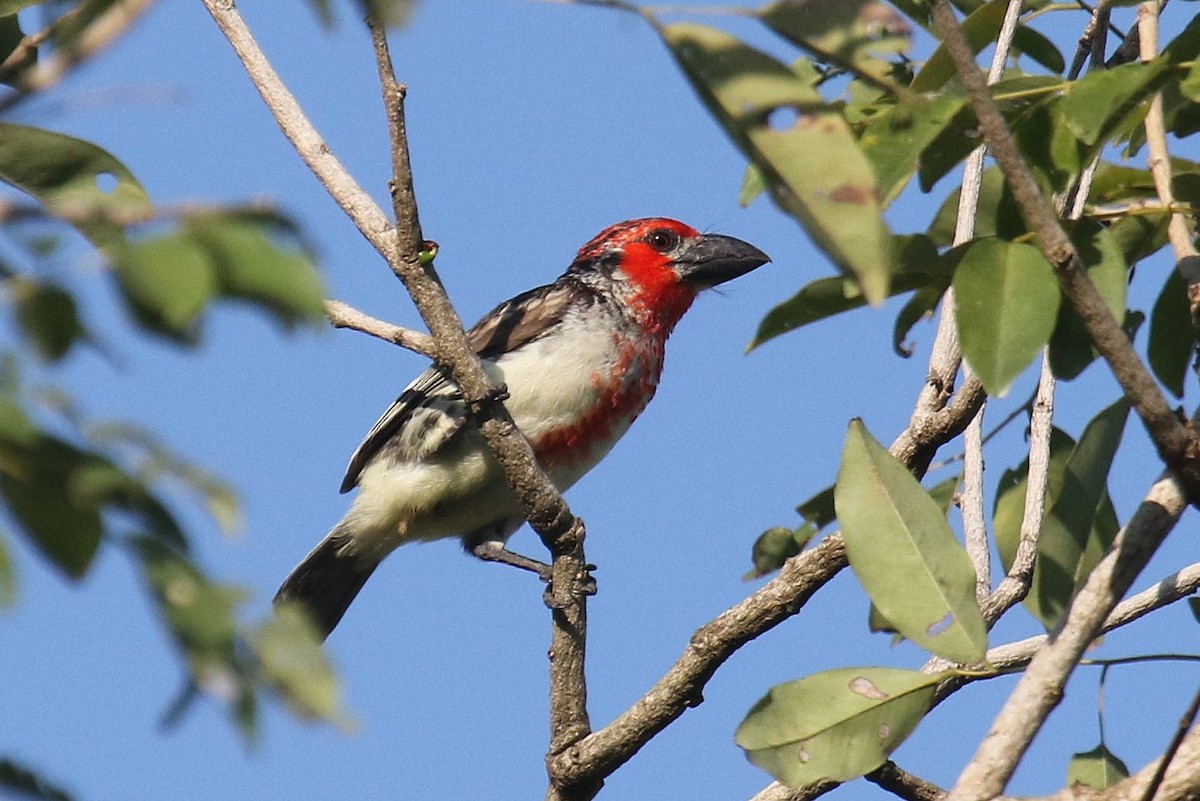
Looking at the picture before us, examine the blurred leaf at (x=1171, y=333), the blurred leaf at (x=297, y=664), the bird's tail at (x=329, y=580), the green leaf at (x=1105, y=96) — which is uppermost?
the bird's tail at (x=329, y=580)

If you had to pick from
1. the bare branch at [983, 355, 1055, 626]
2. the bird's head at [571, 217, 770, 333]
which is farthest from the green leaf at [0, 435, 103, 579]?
the bird's head at [571, 217, 770, 333]

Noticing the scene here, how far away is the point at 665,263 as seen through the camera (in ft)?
18.9

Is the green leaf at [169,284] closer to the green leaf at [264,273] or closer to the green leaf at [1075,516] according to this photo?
the green leaf at [264,273]

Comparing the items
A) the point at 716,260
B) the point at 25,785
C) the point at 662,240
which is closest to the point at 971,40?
the point at 25,785

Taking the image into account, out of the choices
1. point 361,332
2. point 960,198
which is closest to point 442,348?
point 361,332

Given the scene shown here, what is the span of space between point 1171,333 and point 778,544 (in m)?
1.34

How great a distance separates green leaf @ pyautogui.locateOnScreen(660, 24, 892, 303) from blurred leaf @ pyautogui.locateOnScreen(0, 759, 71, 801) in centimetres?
81

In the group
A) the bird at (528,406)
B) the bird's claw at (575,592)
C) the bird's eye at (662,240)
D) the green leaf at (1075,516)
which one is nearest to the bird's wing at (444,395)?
the bird at (528,406)

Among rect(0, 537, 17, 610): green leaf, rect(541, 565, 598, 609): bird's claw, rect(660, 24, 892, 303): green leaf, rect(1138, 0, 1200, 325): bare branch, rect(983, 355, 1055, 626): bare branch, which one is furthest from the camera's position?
rect(541, 565, 598, 609): bird's claw

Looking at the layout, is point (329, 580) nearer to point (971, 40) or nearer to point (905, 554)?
point (971, 40)

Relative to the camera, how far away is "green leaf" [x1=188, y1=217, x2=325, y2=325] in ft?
3.00

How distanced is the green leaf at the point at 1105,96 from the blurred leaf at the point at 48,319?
4.71 ft

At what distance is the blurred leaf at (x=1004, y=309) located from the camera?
71.3 inches

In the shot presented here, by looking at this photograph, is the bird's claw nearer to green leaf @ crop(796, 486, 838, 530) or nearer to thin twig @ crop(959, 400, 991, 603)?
green leaf @ crop(796, 486, 838, 530)
